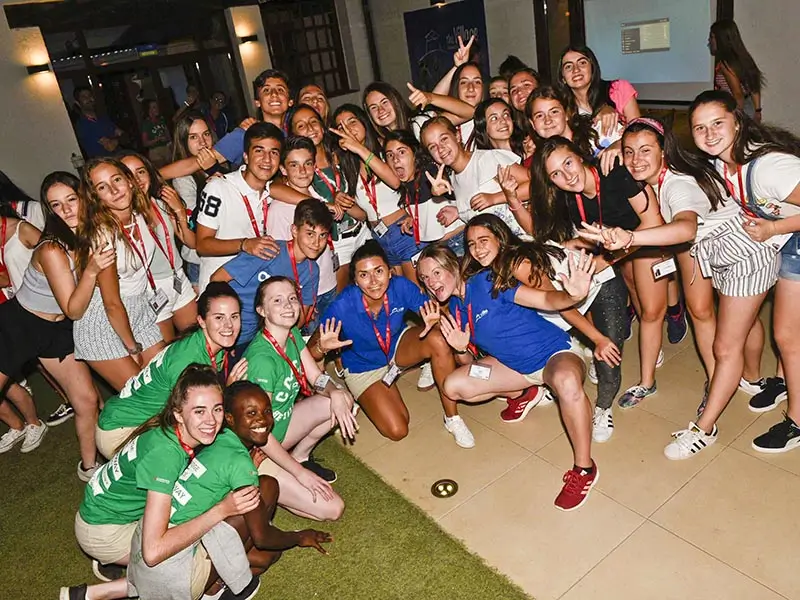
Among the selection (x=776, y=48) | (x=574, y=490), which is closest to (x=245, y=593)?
(x=574, y=490)

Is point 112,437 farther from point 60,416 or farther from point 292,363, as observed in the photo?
point 60,416

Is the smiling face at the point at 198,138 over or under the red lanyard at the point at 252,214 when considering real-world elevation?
over

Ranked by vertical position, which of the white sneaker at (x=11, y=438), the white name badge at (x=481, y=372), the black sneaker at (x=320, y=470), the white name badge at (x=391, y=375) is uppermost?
the white name badge at (x=481, y=372)

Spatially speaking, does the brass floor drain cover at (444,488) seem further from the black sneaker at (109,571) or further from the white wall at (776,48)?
the white wall at (776,48)

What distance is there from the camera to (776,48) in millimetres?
5945

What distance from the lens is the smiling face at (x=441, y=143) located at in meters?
3.71

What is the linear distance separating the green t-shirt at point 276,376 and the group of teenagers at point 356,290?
1cm

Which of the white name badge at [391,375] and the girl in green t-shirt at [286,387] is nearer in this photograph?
the girl in green t-shirt at [286,387]

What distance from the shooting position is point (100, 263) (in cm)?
310

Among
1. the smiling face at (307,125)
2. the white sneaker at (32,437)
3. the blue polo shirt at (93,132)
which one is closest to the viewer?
the smiling face at (307,125)

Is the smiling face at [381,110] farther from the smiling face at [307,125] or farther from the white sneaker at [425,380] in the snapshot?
the white sneaker at [425,380]

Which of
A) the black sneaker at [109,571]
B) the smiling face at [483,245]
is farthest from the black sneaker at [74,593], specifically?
the smiling face at [483,245]

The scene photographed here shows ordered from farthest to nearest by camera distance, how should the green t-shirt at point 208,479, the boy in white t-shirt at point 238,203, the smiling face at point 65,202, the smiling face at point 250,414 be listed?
1. the boy in white t-shirt at point 238,203
2. the smiling face at point 65,202
3. the smiling face at point 250,414
4. the green t-shirt at point 208,479

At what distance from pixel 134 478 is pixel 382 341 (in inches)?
61.6
